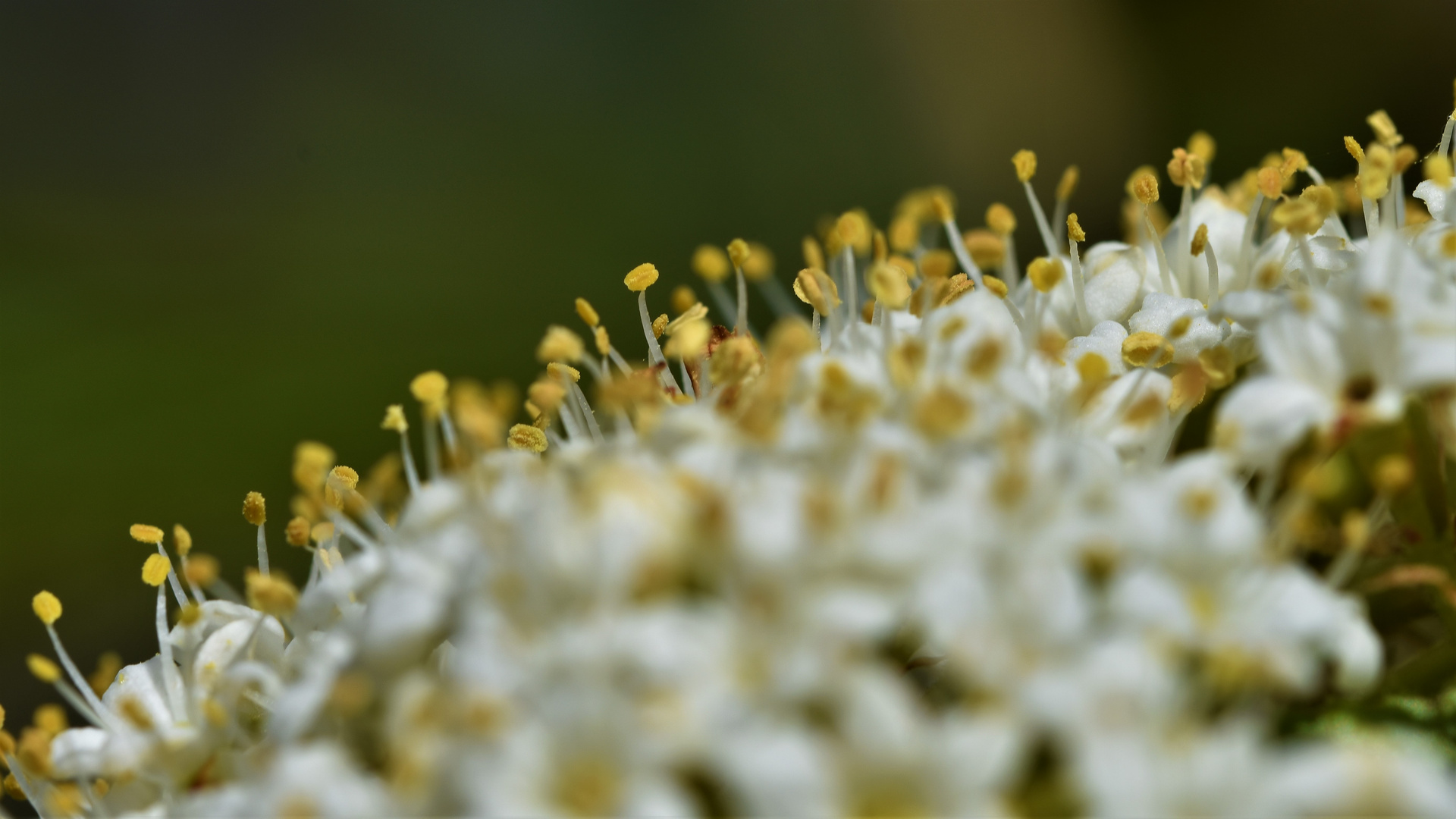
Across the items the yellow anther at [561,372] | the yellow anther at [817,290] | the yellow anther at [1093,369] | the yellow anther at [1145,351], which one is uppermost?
the yellow anther at [817,290]

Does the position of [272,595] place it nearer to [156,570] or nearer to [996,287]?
[156,570]

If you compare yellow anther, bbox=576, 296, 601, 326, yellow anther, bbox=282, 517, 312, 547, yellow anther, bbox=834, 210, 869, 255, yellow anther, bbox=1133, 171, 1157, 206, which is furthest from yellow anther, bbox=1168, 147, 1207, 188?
yellow anther, bbox=282, 517, 312, 547

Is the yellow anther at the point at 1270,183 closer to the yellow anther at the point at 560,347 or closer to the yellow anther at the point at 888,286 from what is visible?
the yellow anther at the point at 888,286

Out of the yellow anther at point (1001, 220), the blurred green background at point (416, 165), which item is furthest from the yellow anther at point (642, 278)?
the blurred green background at point (416, 165)

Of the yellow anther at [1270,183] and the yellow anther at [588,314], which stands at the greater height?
the yellow anther at [588,314]

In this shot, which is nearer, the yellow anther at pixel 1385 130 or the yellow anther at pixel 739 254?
the yellow anther at pixel 1385 130

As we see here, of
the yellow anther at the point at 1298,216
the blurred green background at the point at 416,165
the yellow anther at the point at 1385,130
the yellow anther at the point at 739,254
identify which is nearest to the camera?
the yellow anther at the point at 1298,216

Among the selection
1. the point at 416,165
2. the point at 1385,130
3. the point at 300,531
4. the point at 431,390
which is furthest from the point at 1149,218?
the point at 416,165

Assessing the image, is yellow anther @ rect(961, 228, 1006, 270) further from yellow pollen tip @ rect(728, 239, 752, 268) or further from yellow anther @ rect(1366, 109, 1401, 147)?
yellow anther @ rect(1366, 109, 1401, 147)
